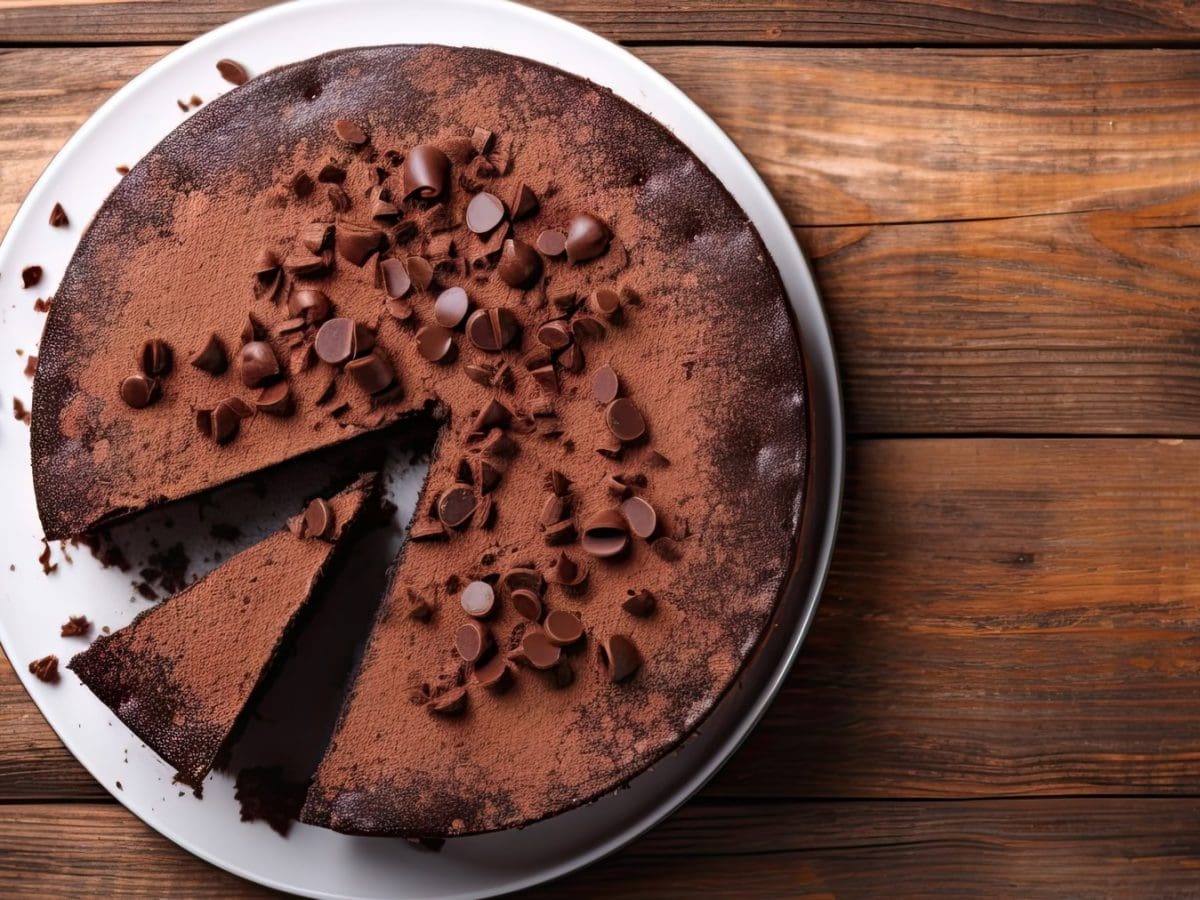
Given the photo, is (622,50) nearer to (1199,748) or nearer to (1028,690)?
(1028,690)

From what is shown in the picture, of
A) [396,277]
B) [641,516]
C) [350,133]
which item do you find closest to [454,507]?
[641,516]

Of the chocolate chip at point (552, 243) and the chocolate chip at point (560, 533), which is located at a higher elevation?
the chocolate chip at point (552, 243)

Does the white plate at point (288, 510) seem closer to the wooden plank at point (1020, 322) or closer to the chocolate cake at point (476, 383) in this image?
the chocolate cake at point (476, 383)

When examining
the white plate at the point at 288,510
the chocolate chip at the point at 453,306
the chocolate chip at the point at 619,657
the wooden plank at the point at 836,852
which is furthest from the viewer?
the wooden plank at the point at 836,852

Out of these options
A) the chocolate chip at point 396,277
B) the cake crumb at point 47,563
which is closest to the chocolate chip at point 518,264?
the chocolate chip at point 396,277

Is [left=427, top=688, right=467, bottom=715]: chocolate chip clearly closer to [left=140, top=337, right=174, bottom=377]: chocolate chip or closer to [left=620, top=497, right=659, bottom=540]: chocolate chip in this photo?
[left=620, top=497, right=659, bottom=540]: chocolate chip

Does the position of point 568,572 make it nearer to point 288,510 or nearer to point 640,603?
point 640,603
